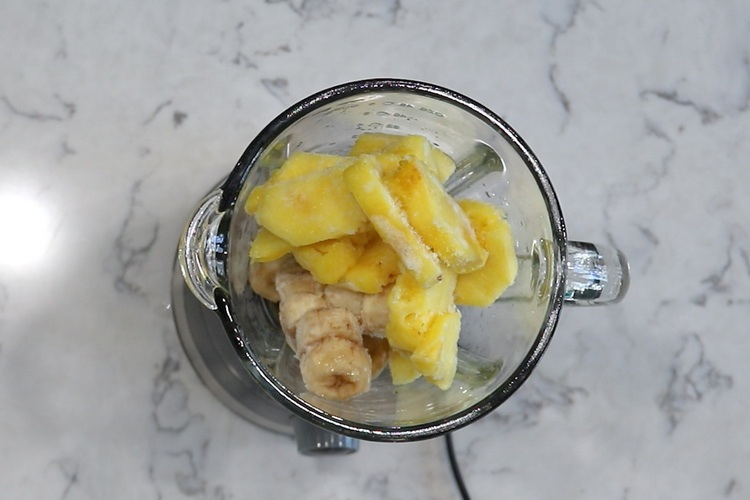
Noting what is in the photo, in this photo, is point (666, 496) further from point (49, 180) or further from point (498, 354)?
point (49, 180)

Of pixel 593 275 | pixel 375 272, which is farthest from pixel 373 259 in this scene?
pixel 593 275

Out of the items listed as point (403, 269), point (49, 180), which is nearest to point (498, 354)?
point (403, 269)

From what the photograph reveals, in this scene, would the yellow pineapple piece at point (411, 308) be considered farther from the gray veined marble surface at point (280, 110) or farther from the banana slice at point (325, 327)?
the gray veined marble surface at point (280, 110)

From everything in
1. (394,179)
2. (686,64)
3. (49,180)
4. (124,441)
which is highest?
(686,64)

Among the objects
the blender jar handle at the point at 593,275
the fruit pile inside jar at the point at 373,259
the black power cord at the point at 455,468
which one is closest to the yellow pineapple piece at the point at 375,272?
the fruit pile inside jar at the point at 373,259

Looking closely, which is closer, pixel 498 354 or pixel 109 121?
pixel 498 354

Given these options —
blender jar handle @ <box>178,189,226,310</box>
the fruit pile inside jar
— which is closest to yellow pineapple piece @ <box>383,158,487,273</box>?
the fruit pile inside jar

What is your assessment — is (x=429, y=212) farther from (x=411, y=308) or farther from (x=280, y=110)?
(x=280, y=110)
